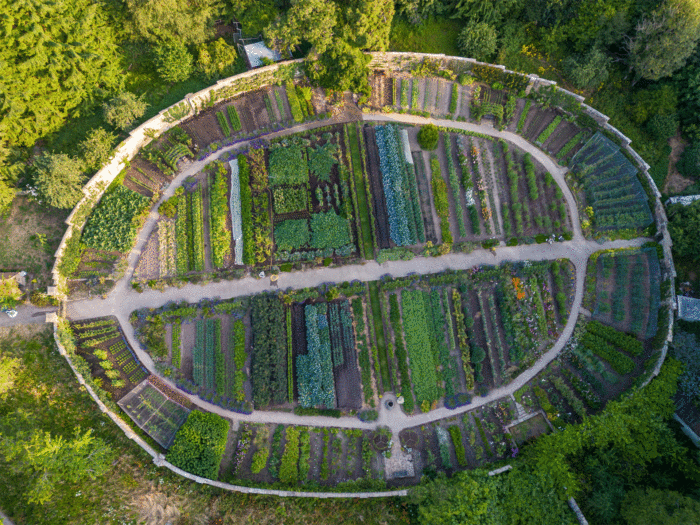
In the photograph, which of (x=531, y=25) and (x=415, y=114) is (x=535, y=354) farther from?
(x=531, y=25)

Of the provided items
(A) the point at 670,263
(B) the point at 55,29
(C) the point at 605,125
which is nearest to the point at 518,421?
(A) the point at 670,263

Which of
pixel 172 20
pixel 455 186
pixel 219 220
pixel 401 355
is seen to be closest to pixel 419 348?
pixel 401 355

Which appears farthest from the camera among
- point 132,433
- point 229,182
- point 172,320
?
point 229,182

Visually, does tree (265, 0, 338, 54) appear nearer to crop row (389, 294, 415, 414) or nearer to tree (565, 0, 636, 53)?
tree (565, 0, 636, 53)

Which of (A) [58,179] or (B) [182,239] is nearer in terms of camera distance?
(A) [58,179]

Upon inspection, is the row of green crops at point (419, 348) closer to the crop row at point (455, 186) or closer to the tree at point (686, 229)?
the crop row at point (455, 186)

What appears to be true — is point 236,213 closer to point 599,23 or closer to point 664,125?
point 599,23

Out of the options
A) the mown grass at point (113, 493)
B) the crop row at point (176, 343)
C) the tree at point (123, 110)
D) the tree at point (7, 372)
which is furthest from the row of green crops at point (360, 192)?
the tree at point (7, 372)
